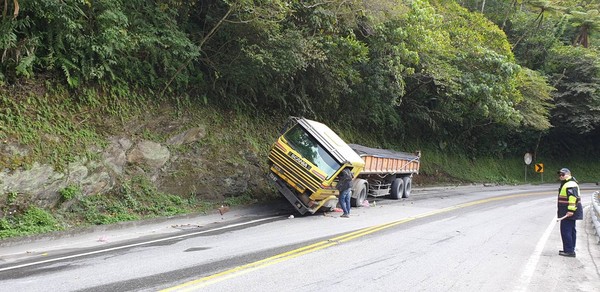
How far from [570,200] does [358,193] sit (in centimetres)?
754

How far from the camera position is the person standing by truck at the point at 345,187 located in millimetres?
13188

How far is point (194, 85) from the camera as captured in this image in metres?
15.5

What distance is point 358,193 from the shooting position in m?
15.5

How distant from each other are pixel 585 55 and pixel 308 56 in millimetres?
32724

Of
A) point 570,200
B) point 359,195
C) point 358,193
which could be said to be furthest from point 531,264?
point 359,195

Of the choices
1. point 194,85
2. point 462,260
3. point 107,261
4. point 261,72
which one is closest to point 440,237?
point 462,260

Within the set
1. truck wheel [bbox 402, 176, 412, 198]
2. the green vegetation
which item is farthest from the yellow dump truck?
truck wheel [bbox 402, 176, 412, 198]

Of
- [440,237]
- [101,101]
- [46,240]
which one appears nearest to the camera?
[46,240]

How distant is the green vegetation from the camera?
34.4 feet

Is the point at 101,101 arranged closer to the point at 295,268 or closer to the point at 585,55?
the point at 295,268

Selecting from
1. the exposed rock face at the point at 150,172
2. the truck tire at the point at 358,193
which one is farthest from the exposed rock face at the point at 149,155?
the truck tire at the point at 358,193

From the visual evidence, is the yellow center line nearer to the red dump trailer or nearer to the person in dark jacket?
the red dump trailer

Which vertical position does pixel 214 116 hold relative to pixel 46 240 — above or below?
above

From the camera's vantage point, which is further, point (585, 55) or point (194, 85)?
point (585, 55)
